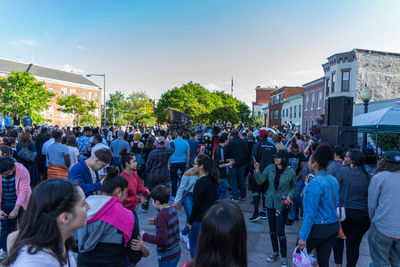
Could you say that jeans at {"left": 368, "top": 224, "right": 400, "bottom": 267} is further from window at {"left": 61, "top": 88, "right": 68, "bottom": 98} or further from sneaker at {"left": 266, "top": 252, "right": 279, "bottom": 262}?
window at {"left": 61, "top": 88, "right": 68, "bottom": 98}

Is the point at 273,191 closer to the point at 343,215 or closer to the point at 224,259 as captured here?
the point at 343,215

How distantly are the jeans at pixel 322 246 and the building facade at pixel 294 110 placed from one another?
120 ft

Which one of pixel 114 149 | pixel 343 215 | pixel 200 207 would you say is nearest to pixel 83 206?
pixel 200 207

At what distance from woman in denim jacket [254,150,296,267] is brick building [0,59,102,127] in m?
53.5

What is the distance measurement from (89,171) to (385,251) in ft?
12.5

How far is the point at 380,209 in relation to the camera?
126 inches

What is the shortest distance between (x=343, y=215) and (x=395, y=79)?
31793 mm

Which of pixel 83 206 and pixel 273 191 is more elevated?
pixel 83 206

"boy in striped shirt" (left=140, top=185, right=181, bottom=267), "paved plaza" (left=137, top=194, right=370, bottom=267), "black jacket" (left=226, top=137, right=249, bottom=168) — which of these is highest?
"black jacket" (left=226, top=137, right=249, bottom=168)

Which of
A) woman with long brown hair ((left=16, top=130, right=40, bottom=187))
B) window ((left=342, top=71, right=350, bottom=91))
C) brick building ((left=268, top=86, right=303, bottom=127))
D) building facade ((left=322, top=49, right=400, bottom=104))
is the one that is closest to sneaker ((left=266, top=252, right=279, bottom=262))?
woman with long brown hair ((left=16, top=130, right=40, bottom=187))

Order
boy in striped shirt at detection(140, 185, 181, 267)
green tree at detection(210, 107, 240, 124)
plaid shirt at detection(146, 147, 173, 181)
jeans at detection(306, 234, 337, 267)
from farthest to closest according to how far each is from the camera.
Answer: green tree at detection(210, 107, 240, 124)
plaid shirt at detection(146, 147, 173, 181)
jeans at detection(306, 234, 337, 267)
boy in striped shirt at detection(140, 185, 181, 267)

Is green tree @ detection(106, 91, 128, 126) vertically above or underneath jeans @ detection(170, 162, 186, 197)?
above

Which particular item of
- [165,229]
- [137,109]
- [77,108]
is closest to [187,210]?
[165,229]

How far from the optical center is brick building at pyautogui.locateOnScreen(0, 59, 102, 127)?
52.9m
